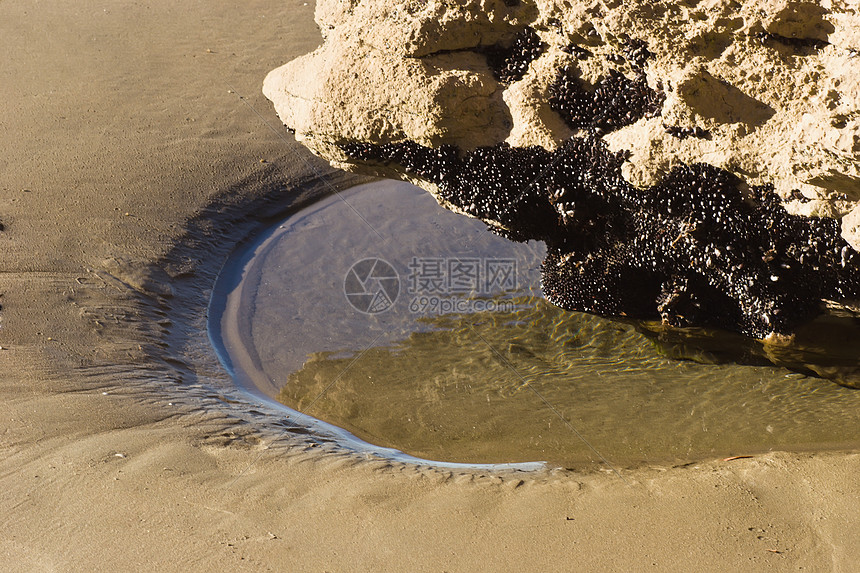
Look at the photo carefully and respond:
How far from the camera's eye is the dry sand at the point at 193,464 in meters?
2.11

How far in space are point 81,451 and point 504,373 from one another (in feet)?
5.76

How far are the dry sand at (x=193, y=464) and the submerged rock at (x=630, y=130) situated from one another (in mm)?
847

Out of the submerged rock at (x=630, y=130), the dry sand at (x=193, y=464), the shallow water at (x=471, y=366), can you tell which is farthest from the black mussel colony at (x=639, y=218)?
the dry sand at (x=193, y=464)

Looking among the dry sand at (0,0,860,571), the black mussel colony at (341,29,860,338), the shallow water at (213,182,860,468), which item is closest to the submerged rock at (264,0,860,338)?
Result: the black mussel colony at (341,29,860,338)

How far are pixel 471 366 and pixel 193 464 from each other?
4.48ft

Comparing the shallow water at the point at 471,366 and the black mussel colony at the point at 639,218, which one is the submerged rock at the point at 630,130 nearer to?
the black mussel colony at the point at 639,218

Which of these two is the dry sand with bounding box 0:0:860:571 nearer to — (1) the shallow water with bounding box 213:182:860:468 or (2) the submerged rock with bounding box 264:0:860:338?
(1) the shallow water with bounding box 213:182:860:468

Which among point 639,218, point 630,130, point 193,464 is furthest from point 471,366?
point 193,464

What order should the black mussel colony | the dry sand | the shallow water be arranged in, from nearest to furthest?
the dry sand, the black mussel colony, the shallow water

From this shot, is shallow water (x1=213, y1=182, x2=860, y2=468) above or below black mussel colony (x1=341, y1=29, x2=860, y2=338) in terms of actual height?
below

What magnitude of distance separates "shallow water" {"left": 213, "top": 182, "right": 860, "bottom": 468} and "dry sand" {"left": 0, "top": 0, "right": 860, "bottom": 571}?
245mm

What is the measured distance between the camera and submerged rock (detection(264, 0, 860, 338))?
2.53 meters

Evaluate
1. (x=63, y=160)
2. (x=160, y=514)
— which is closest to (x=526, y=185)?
(x=160, y=514)

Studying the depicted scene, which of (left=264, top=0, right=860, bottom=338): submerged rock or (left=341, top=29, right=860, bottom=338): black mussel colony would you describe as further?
(left=341, top=29, right=860, bottom=338): black mussel colony
